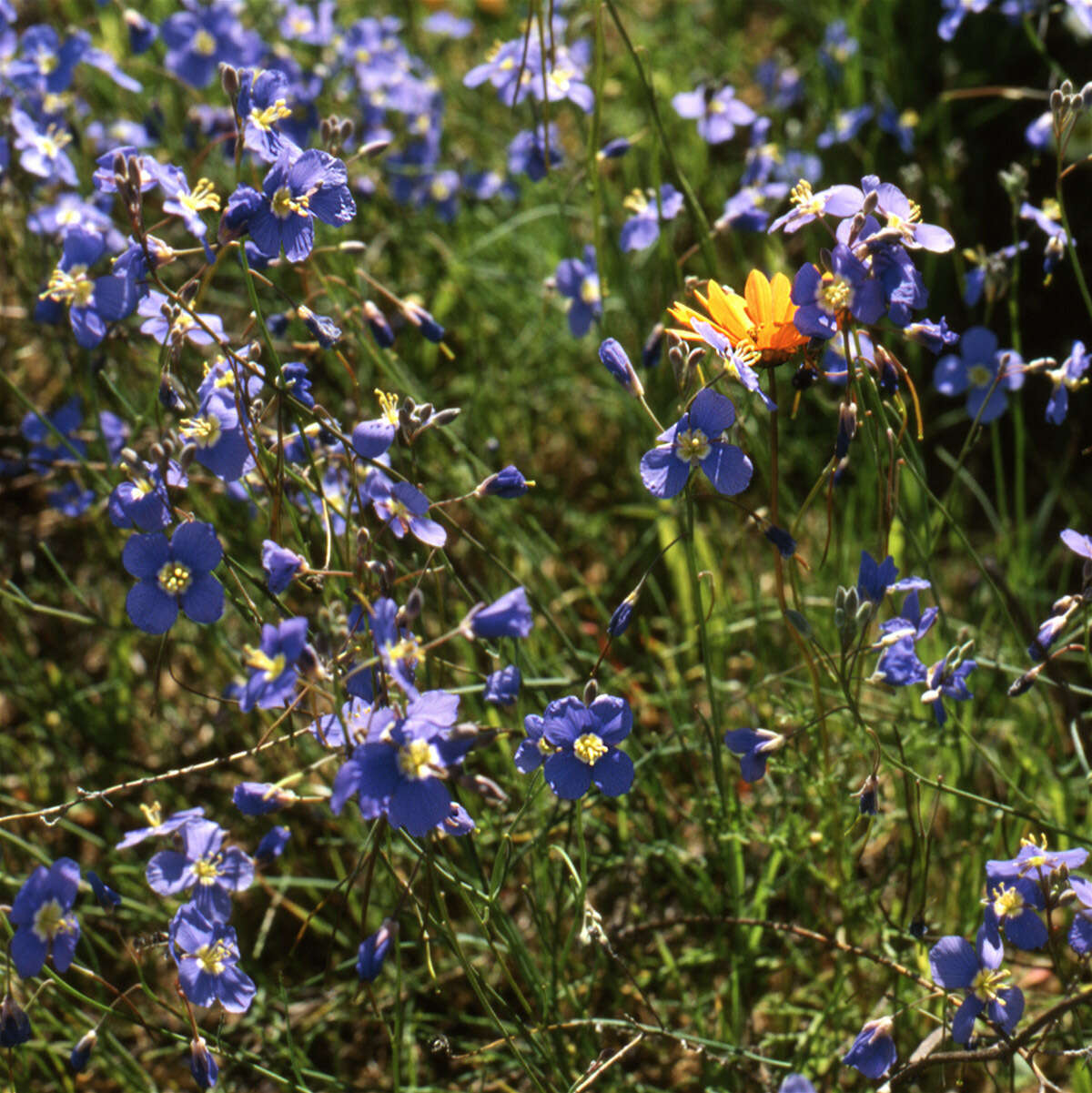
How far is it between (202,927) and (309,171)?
1.32 metres

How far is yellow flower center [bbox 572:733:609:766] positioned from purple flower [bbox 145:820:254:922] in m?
0.61

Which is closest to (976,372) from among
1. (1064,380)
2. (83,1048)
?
(1064,380)

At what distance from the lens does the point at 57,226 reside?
3.09m

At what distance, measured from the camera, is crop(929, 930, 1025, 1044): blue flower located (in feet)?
6.48

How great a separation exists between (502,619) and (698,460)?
0.53 m

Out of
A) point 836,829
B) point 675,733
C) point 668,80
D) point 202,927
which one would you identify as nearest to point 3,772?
point 202,927

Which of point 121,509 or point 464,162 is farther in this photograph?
point 464,162

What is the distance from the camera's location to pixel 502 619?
1.62 m

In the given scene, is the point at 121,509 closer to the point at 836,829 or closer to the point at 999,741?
the point at 836,829

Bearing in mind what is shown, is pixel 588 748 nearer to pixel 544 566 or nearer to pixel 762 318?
pixel 762 318

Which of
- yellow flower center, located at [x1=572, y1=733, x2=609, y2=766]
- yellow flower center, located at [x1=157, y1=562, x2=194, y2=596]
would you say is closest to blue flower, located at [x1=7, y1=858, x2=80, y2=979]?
yellow flower center, located at [x1=157, y1=562, x2=194, y2=596]

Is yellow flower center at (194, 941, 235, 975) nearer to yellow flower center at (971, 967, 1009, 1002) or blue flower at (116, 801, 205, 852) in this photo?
blue flower at (116, 801, 205, 852)

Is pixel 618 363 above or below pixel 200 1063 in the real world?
above

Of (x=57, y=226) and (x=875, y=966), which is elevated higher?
(x=57, y=226)
